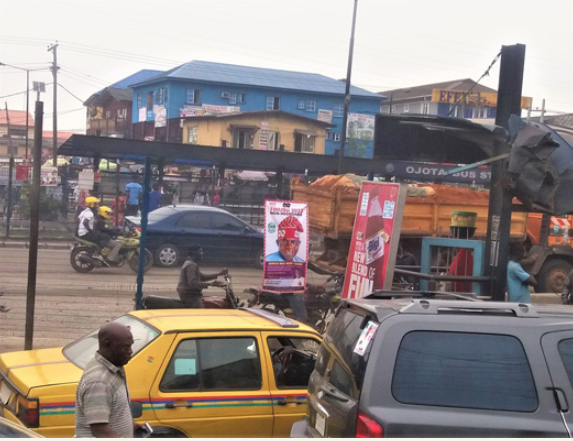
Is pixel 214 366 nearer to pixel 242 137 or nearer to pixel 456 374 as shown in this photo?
pixel 456 374

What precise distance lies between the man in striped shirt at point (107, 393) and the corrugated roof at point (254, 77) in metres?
48.7

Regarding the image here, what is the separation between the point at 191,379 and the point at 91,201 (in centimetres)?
983

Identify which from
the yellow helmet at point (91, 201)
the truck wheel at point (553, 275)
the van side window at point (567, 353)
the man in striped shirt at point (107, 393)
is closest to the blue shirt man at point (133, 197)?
the yellow helmet at point (91, 201)

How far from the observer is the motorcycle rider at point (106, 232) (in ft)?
48.0

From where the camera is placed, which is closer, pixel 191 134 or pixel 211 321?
pixel 211 321

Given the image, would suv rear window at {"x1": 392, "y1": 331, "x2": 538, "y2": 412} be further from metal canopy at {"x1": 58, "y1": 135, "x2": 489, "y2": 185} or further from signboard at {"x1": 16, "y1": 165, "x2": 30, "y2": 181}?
signboard at {"x1": 16, "y1": 165, "x2": 30, "y2": 181}

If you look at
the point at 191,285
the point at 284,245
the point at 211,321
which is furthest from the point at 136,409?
the point at 284,245

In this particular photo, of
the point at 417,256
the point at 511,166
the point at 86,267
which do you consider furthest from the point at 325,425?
the point at 417,256

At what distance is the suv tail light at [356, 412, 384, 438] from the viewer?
3896mm

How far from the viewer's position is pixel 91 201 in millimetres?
14953

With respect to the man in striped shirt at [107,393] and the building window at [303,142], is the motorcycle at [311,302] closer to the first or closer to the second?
the man in striped shirt at [107,393]

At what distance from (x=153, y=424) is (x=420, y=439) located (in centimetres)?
256

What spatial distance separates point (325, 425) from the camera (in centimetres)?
446

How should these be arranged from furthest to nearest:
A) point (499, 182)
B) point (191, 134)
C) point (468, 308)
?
point (191, 134), point (499, 182), point (468, 308)
